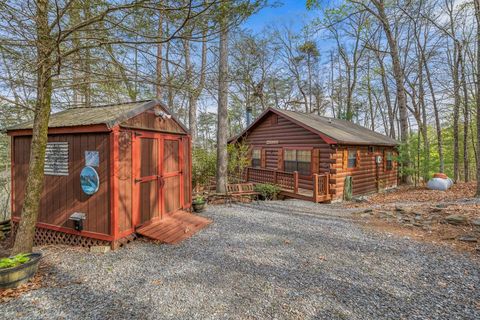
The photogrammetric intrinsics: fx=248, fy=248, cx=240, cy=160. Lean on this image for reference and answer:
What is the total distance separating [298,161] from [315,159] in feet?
3.55

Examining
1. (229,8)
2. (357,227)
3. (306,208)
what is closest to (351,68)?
(306,208)

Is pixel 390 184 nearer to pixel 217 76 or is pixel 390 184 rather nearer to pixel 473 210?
pixel 473 210

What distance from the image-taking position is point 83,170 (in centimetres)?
456

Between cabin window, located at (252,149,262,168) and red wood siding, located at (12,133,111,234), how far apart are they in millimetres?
9743

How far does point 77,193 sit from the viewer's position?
4672 millimetres

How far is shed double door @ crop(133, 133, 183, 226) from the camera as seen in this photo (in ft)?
16.2

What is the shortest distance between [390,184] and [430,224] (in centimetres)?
883

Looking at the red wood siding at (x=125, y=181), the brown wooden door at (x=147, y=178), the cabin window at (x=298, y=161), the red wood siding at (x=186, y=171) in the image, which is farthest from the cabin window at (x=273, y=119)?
the red wood siding at (x=125, y=181)

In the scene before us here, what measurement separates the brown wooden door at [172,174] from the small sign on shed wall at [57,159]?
1.85 metres

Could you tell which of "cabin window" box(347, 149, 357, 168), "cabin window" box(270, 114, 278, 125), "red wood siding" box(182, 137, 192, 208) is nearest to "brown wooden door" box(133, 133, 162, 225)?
"red wood siding" box(182, 137, 192, 208)

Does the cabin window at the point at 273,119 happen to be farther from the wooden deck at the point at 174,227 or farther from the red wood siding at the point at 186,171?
the wooden deck at the point at 174,227

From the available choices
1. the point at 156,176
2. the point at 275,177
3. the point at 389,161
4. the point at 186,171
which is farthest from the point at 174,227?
the point at 389,161

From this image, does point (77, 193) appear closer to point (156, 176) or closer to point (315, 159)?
point (156, 176)

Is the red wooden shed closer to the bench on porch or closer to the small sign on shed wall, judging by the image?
the small sign on shed wall
